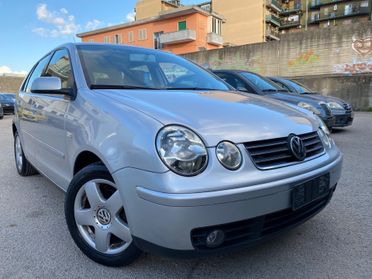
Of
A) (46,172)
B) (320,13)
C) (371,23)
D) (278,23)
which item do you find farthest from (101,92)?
(320,13)

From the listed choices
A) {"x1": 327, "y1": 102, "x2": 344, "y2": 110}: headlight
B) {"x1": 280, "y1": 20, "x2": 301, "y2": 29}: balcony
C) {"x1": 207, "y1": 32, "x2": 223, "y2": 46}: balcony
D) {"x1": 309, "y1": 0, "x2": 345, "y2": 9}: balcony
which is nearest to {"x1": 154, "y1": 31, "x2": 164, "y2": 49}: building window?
{"x1": 207, "y1": 32, "x2": 223, "y2": 46}: balcony

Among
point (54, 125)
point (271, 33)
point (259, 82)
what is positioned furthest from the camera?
point (271, 33)

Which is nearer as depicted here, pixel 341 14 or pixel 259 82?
pixel 259 82

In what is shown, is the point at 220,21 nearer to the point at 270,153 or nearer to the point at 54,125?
the point at 54,125

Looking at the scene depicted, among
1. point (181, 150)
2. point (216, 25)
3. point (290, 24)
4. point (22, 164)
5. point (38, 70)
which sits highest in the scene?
point (290, 24)

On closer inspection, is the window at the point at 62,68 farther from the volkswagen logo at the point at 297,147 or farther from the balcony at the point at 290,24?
the balcony at the point at 290,24

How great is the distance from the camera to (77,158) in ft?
7.86

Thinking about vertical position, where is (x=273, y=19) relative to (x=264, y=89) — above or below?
above

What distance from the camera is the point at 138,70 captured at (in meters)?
2.96

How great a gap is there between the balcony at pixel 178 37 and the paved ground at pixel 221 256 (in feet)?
116

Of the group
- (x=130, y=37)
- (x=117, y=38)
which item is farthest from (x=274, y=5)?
(x=117, y=38)

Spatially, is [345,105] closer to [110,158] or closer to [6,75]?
[110,158]

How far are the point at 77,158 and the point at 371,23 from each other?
2121 cm

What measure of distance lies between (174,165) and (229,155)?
0.32 m
